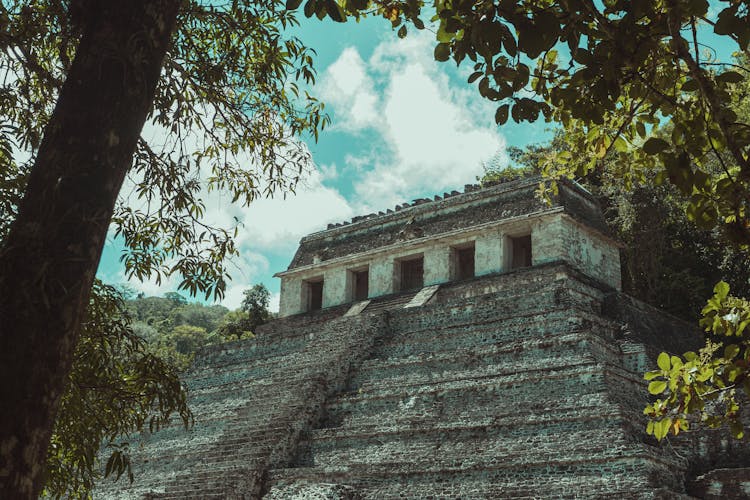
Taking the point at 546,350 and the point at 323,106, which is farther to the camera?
the point at 546,350

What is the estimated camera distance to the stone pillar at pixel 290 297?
66.5 ft

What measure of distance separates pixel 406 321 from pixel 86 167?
12.1 m

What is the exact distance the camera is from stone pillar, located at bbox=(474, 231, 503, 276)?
55.3 ft

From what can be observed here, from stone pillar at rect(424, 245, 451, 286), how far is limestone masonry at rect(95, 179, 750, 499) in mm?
35

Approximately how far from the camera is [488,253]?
17.1 metres

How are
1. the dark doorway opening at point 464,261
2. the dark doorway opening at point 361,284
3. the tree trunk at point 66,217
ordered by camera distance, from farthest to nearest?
the dark doorway opening at point 361,284 → the dark doorway opening at point 464,261 → the tree trunk at point 66,217

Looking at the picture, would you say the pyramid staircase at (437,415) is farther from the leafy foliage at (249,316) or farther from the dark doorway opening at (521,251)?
the leafy foliage at (249,316)

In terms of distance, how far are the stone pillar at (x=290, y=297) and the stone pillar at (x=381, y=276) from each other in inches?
95.0

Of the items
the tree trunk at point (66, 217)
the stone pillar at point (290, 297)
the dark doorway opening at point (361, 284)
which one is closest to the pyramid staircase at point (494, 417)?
the dark doorway opening at point (361, 284)

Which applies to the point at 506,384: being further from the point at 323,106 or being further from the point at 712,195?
the point at 712,195

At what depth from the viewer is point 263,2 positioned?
5.73 meters

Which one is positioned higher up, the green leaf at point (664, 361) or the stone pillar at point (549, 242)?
the stone pillar at point (549, 242)

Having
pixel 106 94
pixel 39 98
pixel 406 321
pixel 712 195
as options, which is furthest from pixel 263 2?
pixel 406 321

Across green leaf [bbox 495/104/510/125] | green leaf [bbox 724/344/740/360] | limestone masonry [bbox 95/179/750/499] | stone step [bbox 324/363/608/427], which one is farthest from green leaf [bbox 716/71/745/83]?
stone step [bbox 324/363/608/427]
